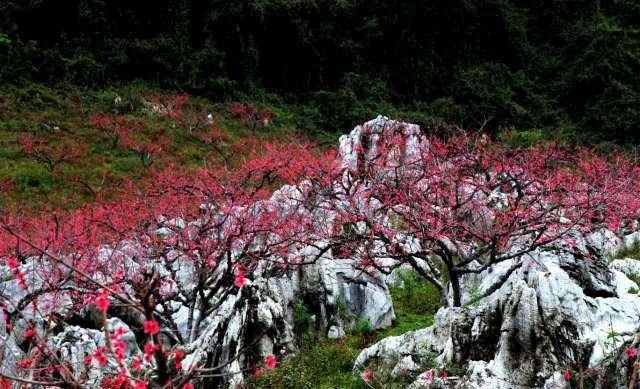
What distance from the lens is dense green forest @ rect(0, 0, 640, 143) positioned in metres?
32.2

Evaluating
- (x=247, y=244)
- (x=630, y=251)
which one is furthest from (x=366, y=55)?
(x=247, y=244)

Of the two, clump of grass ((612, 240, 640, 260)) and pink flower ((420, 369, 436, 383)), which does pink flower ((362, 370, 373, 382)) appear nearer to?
pink flower ((420, 369, 436, 383))

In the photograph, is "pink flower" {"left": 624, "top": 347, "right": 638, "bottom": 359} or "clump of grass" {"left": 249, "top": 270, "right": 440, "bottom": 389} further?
"clump of grass" {"left": 249, "top": 270, "right": 440, "bottom": 389}

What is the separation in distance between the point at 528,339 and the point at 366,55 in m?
38.0

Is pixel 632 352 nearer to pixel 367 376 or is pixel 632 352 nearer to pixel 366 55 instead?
pixel 367 376

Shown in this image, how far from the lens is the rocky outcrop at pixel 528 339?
6129 mm

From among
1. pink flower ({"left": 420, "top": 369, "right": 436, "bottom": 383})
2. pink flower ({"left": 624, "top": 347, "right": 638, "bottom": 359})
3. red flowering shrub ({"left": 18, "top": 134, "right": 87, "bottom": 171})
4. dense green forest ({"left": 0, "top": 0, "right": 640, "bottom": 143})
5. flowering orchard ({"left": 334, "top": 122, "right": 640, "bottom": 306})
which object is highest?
dense green forest ({"left": 0, "top": 0, "right": 640, "bottom": 143})

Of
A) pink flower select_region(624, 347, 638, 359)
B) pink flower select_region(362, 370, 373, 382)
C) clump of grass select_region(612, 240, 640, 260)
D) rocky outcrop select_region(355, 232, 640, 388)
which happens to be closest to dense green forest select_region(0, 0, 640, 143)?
clump of grass select_region(612, 240, 640, 260)

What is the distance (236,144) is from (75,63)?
13227mm

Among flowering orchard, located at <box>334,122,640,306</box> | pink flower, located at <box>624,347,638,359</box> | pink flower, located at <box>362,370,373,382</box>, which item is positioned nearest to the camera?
pink flower, located at <box>624,347,638,359</box>

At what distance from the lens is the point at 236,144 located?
29875 mm

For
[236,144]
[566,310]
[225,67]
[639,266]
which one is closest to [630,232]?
[639,266]

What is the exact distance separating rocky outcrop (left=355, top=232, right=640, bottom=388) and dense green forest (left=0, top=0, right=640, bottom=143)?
25982 millimetres

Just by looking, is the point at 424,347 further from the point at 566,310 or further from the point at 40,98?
the point at 40,98
